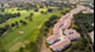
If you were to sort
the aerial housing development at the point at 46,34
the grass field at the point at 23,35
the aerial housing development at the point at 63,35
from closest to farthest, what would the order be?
the aerial housing development at the point at 46,34, the aerial housing development at the point at 63,35, the grass field at the point at 23,35

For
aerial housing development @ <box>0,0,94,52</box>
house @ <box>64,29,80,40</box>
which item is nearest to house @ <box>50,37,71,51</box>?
aerial housing development @ <box>0,0,94,52</box>

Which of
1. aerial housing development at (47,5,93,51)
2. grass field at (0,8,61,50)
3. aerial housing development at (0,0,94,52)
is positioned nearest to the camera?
aerial housing development at (0,0,94,52)

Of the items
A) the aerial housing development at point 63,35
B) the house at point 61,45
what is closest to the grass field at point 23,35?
the aerial housing development at point 63,35

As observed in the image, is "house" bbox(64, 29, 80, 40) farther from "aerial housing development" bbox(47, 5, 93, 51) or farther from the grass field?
the grass field


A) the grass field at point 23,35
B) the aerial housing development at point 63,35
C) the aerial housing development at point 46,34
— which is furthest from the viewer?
the grass field at point 23,35

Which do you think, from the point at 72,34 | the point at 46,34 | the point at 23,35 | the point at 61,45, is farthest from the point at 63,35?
the point at 23,35

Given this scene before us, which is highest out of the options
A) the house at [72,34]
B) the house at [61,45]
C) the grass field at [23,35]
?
the grass field at [23,35]

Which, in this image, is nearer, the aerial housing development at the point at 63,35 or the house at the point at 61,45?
the house at the point at 61,45

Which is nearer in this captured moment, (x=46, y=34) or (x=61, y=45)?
(x=61, y=45)

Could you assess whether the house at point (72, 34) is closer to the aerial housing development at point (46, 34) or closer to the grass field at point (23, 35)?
the aerial housing development at point (46, 34)

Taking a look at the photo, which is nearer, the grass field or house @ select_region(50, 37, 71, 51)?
house @ select_region(50, 37, 71, 51)

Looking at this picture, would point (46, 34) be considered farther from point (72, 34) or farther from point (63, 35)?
point (72, 34)
